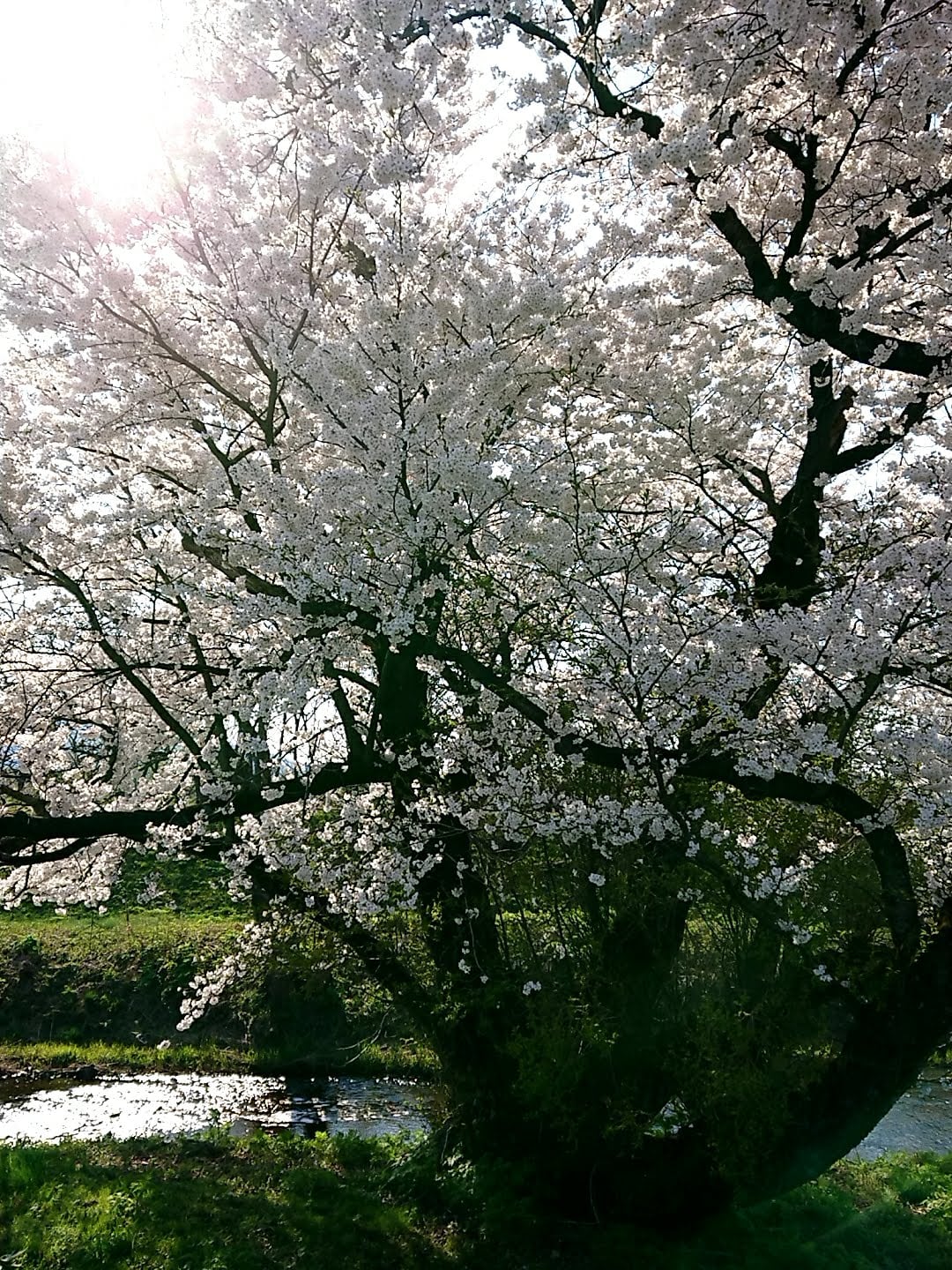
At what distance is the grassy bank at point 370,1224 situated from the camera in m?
5.72

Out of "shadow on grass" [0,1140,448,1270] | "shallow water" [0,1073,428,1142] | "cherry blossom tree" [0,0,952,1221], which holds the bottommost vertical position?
"shallow water" [0,1073,428,1142]

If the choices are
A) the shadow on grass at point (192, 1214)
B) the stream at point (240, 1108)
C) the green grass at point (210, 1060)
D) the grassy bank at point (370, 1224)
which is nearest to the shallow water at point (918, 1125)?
the stream at point (240, 1108)

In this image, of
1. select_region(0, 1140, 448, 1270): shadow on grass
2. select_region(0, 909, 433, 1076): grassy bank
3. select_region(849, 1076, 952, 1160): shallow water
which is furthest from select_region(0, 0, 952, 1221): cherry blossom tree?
select_region(0, 909, 433, 1076): grassy bank

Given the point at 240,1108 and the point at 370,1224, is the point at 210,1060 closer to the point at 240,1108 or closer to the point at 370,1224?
the point at 240,1108

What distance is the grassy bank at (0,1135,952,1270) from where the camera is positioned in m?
5.72

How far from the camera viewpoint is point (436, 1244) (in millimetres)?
6199

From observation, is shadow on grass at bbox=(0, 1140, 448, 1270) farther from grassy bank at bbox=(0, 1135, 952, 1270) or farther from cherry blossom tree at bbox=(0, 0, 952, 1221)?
cherry blossom tree at bbox=(0, 0, 952, 1221)

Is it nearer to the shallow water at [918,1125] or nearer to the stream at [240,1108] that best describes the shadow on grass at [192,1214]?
the stream at [240,1108]

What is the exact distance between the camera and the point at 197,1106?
11.2m

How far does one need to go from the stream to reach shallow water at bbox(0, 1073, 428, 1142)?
11mm

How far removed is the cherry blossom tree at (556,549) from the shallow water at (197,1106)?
161 inches

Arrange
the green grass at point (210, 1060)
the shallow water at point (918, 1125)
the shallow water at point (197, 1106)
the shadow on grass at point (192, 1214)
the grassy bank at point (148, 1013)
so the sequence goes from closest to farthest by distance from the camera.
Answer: the shadow on grass at point (192, 1214) → the shallow water at point (918, 1125) → the shallow water at point (197, 1106) → the green grass at point (210, 1060) → the grassy bank at point (148, 1013)

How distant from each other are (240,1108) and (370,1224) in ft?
17.9

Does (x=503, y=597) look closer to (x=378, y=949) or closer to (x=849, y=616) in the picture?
(x=849, y=616)
